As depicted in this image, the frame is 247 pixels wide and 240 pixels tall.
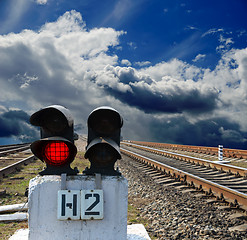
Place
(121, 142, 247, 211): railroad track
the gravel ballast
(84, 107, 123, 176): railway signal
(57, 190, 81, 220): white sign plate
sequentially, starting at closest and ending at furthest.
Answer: (57, 190, 81, 220): white sign plate → (84, 107, 123, 176): railway signal → the gravel ballast → (121, 142, 247, 211): railroad track

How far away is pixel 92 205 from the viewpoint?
1944mm

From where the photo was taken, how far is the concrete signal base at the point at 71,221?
1942 millimetres

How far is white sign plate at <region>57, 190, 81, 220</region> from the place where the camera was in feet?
6.28

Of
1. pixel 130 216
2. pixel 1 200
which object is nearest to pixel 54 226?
pixel 130 216

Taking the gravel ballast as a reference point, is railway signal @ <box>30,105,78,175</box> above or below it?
above

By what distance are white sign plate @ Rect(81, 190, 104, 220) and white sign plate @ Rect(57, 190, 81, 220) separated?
0.15 feet

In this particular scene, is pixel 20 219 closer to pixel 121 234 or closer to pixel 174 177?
pixel 121 234

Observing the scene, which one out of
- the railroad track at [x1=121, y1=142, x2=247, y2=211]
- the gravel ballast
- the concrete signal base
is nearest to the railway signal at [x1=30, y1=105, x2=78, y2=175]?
the concrete signal base

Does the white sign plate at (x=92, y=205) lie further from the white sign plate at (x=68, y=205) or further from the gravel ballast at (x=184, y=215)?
the gravel ballast at (x=184, y=215)

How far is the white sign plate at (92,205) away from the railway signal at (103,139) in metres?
0.19

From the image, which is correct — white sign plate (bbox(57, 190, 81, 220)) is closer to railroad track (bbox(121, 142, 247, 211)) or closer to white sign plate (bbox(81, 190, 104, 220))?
white sign plate (bbox(81, 190, 104, 220))

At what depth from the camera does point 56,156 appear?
200 cm

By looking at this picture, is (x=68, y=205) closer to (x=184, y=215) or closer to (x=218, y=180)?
(x=184, y=215)

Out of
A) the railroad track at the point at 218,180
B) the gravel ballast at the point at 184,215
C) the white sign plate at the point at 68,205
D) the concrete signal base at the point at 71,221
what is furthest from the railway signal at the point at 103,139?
the railroad track at the point at 218,180
